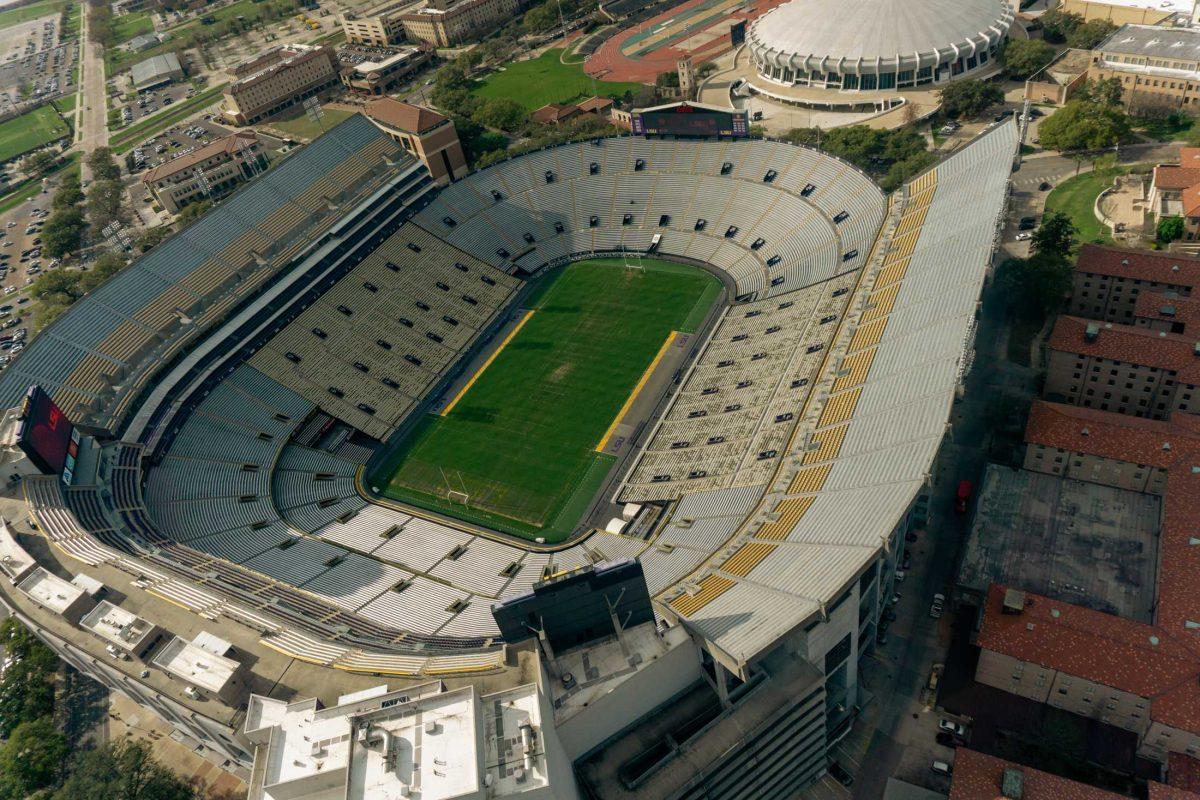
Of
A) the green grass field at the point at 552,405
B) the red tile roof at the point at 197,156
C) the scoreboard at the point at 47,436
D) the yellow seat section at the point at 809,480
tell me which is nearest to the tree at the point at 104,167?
the red tile roof at the point at 197,156

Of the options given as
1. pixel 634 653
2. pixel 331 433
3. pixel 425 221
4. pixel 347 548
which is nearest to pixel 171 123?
pixel 425 221

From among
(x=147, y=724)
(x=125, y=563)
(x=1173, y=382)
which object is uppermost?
(x=125, y=563)

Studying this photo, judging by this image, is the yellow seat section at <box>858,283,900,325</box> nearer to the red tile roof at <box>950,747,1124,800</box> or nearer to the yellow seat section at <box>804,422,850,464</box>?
the yellow seat section at <box>804,422,850,464</box>

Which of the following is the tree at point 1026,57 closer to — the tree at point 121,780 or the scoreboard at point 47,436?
the scoreboard at point 47,436

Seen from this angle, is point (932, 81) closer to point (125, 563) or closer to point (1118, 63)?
point (1118, 63)

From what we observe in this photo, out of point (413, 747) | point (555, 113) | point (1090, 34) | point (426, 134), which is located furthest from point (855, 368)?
point (1090, 34)

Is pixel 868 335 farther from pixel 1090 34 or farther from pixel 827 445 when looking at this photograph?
pixel 1090 34
